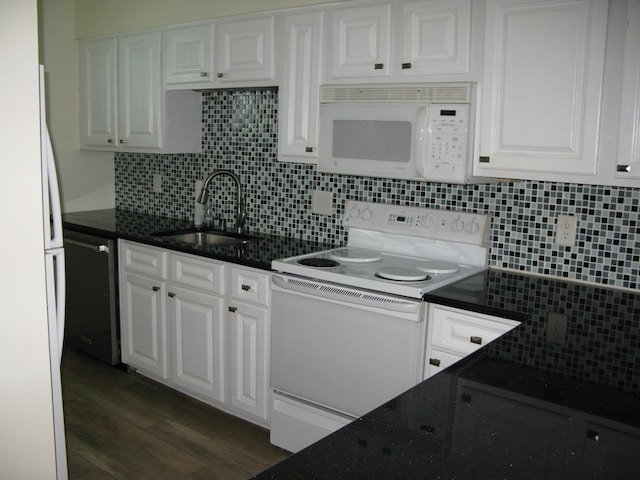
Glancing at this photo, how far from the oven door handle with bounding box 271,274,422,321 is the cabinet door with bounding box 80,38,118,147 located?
1955 millimetres

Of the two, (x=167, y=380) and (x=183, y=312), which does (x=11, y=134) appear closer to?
(x=183, y=312)

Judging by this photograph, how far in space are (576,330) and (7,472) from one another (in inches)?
76.6

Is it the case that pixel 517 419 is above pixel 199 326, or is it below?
above

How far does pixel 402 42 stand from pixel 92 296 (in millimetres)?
2397

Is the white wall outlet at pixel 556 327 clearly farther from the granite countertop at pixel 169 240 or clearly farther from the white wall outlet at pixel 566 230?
the granite countertop at pixel 169 240

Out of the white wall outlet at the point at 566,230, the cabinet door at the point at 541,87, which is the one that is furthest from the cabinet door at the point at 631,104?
the white wall outlet at the point at 566,230

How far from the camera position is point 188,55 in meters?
3.56

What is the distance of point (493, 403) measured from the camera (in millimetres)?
1395

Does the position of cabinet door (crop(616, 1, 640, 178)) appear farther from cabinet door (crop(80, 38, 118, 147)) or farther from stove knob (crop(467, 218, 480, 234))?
cabinet door (crop(80, 38, 118, 147))

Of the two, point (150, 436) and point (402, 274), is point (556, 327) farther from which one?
point (150, 436)

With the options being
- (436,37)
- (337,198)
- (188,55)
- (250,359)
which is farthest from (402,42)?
(250,359)

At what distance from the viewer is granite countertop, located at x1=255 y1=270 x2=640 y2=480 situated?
1112 mm

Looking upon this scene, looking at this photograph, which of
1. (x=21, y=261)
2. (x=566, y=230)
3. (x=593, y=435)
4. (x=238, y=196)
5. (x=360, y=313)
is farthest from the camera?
(x=238, y=196)

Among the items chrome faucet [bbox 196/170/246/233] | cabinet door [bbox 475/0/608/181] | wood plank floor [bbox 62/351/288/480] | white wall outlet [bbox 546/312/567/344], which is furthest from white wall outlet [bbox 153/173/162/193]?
white wall outlet [bbox 546/312/567/344]
